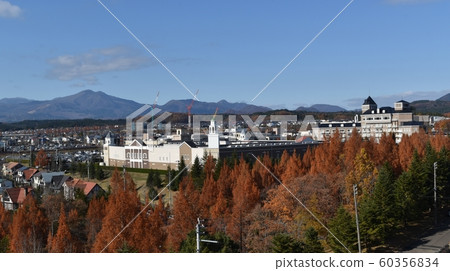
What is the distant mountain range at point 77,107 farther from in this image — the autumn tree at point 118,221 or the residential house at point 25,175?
the autumn tree at point 118,221

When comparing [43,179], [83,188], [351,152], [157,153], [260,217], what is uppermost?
[351,152]

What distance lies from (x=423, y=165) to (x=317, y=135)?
21.7 meters

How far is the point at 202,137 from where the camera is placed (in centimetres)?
2975

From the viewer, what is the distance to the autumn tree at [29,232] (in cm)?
915

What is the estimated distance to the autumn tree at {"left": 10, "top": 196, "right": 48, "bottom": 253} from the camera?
30.0 feet

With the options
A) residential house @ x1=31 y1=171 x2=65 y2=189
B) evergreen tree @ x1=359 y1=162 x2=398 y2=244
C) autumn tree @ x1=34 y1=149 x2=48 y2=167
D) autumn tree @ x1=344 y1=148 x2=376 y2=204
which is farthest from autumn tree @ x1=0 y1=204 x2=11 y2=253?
autumn tree @ x1=34 y1=149 x2=48 y2=167

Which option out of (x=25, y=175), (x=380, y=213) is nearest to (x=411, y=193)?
(x=380, y=213)

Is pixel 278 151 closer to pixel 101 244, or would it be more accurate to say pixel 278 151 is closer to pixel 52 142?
pixel 101 244

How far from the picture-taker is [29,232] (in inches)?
375

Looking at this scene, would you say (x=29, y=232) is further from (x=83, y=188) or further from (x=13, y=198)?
(x=13, y=198)

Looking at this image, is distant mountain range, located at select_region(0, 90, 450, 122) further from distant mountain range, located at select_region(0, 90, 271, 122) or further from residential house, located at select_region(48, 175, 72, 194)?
residential house, located at select_region(48, 175, 72, 194)

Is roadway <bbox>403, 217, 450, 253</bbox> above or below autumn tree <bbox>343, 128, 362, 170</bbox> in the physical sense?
below

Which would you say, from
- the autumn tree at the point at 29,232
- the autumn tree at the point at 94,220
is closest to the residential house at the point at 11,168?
the autumn tree at the point at 29,232

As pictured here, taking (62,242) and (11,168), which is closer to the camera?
(62,242)
